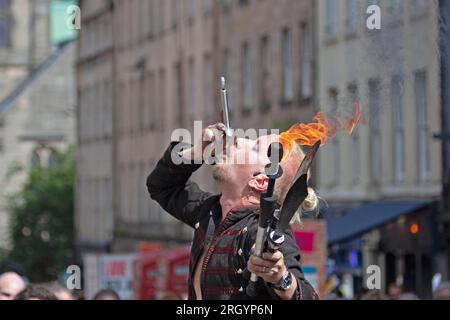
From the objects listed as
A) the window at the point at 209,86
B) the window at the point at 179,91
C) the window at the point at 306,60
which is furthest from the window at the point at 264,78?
the window at the point at 179,91

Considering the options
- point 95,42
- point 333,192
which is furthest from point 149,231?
point 333,192

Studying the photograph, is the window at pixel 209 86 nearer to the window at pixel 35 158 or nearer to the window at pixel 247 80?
the window at pixel 247 80

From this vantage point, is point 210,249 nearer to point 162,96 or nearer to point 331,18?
point 331,18

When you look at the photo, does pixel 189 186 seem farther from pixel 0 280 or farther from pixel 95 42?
pixel 95 42

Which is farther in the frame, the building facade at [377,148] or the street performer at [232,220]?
the building facade at [377,148]

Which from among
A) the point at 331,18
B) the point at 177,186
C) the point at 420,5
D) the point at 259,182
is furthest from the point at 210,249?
the point at 331,18

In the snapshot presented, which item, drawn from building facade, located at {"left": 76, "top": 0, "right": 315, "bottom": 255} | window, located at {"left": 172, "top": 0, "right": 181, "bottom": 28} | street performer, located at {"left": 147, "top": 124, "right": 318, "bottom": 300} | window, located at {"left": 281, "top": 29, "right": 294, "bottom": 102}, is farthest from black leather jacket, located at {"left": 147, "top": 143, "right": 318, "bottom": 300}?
window, located at {"left": 172, "top": 0, "right": 181, "bottom": 28}

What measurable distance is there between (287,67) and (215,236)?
31.8 metres

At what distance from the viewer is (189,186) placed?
764cm

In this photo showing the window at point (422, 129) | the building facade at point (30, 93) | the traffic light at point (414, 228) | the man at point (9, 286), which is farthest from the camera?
the building facade at point (30, 93)

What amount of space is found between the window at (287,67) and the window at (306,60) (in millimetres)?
491

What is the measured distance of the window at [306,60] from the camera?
121 feet

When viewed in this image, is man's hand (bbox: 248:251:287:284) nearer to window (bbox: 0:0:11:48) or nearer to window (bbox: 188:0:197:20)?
window (bbox: 188:0:197:20)

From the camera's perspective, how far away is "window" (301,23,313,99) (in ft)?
121
